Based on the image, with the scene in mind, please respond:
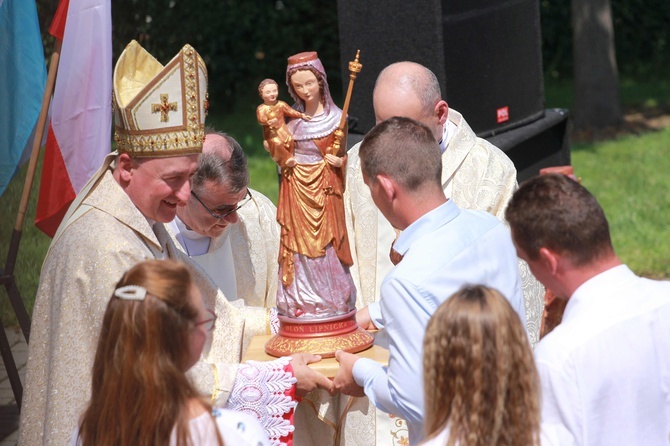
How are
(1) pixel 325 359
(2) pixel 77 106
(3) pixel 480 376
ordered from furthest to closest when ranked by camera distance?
(2) pixel 77 106 < (1) pixel 325 359 < (3) pixel 480 376

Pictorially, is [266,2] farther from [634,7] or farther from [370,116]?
[370,116]

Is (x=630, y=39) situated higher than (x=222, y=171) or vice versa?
(x=630, y=39)

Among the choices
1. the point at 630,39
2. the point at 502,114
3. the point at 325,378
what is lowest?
the point at 325,378

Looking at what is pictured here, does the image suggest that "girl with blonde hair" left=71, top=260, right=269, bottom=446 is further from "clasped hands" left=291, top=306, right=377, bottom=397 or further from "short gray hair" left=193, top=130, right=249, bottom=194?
"short gray hair" left=193, top=130, right=249, bottom=194

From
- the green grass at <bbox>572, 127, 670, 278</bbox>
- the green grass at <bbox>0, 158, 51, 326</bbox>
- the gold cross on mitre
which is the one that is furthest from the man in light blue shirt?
the green grass at <bbox>572, 127, 670, 278</bbox>

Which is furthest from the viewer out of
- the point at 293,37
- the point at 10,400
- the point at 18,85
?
the point at 293,37

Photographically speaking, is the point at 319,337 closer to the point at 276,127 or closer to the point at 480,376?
the point at 276,127

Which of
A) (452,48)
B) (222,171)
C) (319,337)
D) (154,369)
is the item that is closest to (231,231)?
(222,171)

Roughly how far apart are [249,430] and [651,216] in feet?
30.0

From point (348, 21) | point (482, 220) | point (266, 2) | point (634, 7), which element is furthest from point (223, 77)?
point (482, 220)

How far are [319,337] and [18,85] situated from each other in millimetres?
2615

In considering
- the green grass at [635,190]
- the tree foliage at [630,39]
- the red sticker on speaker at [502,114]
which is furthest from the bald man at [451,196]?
the tree foliage at [630,39]

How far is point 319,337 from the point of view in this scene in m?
3.82

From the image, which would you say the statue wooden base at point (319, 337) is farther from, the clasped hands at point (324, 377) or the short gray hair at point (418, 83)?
the short gray hair at point (418, 83)
